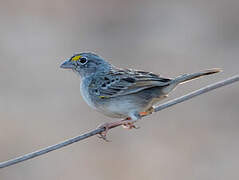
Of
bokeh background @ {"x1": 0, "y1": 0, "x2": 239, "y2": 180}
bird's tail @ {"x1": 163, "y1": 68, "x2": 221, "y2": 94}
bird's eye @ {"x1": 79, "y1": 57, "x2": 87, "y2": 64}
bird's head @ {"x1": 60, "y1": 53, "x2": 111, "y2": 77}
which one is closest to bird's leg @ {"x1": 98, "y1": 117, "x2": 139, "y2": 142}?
bird's tail @ {"x1": 163, "y1": 68, "x2": 221, "y2": 94}

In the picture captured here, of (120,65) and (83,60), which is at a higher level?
(120,65)

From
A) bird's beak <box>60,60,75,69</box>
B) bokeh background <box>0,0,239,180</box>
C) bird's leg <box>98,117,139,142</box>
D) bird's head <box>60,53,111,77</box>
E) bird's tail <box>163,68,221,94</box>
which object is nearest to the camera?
bird's tail <box>163,68,221,94</box>

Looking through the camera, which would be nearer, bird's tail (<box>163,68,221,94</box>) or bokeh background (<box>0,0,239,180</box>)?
bird's tail (<box>163,68,221,94</box>)

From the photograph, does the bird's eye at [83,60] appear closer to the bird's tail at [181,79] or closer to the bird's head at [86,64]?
the bird's head at [86,64]

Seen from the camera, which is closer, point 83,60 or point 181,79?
point 181,79

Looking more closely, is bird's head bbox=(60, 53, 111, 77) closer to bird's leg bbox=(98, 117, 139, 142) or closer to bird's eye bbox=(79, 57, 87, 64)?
bird's eye bbox=(79, 57, 87, 64)

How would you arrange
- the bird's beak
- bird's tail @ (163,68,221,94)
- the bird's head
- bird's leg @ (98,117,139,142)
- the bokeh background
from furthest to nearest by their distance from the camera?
1. the bokeh background
2. the bird's head
3. the bird's beak
4. bird's leg @ (98,117,139,142)
5. bird's tail @ (163,68,221,94)

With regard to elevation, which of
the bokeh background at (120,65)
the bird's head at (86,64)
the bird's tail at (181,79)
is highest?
the bokeh background at (120,65)

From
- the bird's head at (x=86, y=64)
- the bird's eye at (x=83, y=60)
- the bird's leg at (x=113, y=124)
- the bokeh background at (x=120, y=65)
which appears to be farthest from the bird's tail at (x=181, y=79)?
the bokeh background at (x=120, y=65)

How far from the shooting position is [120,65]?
19125 mm

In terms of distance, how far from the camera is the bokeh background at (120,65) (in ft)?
44.5

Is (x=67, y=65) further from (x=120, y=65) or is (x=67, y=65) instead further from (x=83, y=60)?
(x=120, y=65)

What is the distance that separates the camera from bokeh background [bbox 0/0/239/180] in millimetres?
13578

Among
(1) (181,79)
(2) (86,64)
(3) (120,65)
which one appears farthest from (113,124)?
(3) (120,65)
